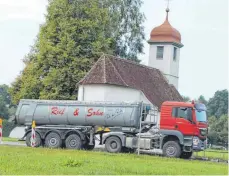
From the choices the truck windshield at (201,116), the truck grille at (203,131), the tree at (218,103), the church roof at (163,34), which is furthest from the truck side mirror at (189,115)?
the tree at (218,103)

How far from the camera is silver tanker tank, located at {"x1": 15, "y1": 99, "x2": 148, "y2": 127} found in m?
25.9

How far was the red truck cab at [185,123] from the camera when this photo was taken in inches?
961

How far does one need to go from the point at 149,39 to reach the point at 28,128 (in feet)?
95.8

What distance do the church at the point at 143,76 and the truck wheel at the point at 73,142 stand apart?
13168 millimetres

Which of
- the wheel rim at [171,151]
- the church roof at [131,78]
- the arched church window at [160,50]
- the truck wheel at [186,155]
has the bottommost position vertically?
the truck wheel at [186,155]

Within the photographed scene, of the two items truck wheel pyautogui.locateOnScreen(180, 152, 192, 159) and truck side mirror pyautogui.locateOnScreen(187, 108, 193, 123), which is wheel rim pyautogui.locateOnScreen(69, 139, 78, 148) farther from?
truck side mirror pyautogui.locateOnScreen(187, 108, 193, 123)

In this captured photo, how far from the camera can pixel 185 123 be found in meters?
24.4

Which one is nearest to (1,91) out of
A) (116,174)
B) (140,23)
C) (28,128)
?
(140,23)

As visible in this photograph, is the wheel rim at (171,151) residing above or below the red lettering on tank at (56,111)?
below

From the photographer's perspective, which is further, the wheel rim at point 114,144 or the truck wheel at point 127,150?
the truck wheel at point 127,150

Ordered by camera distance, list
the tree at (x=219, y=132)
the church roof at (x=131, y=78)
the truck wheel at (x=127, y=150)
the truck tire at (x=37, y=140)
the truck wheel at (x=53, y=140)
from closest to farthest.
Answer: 1. the truck wheel at (x=127, y=150)
2. the truck wheel at (x=53, y=140)
3. the truck tire at (x=37, y=140)
4. the church roof at (x=131, y=78)
5. the tree at (x=219, y=132)

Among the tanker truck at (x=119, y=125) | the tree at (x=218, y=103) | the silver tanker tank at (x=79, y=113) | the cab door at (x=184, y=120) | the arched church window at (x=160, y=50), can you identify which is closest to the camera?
the cab door at (x=184, y=120)

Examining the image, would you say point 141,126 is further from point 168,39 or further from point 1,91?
point 1,91

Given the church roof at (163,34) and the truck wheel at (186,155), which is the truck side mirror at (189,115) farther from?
the church roof at (163,34)
